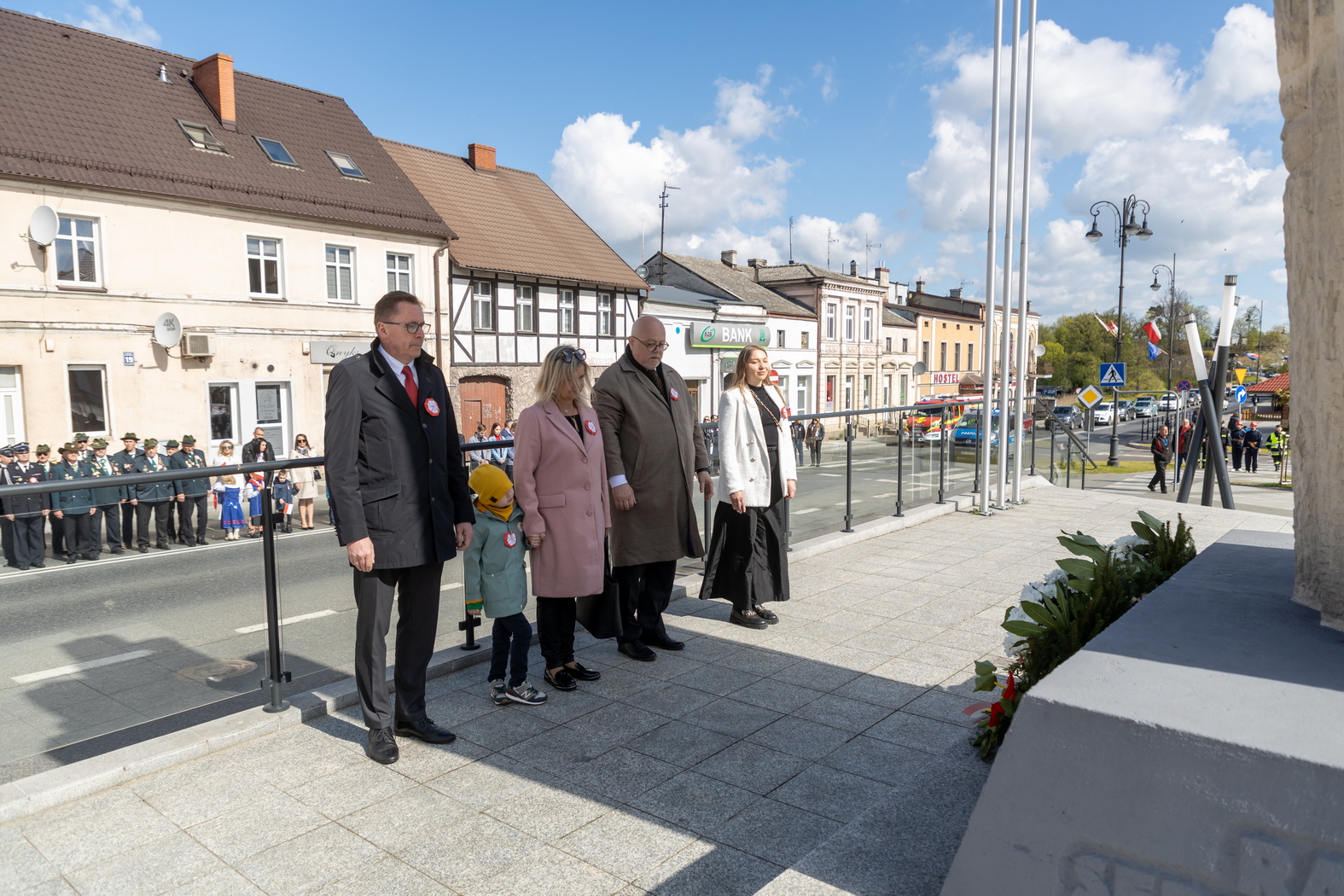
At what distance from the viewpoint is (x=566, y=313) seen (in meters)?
31.8

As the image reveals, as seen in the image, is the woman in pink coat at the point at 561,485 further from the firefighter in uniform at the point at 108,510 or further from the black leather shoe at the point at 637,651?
the firefighter in uniform at the point at 108,510

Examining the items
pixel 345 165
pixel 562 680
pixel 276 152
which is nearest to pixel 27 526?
pixel 562 680

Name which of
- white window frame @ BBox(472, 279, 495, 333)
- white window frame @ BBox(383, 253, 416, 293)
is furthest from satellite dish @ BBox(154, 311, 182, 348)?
white window frame @ BBox(472, 279, 495, 333)

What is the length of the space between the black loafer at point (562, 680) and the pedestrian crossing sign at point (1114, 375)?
23881 mm

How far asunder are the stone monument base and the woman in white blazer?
11.2ft

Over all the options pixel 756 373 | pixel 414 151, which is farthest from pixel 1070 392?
pixel 756 373

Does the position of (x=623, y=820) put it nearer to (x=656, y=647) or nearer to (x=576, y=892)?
(x=576, y=892)

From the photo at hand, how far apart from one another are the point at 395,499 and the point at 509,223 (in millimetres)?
29585

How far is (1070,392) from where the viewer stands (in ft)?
280

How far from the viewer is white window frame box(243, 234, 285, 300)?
2298 centimetres

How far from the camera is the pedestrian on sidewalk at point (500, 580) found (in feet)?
14.6

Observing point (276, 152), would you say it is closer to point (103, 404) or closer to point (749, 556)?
point (103, 404)

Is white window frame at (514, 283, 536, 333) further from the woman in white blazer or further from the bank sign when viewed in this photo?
the woman in white blazer

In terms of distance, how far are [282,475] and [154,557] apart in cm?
67
